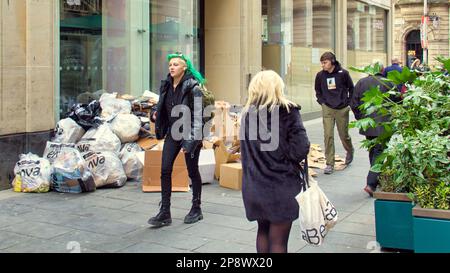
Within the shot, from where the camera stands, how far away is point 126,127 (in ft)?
27.7

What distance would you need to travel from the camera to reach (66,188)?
738 centimetres

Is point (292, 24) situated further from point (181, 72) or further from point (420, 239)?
point (420, 239)

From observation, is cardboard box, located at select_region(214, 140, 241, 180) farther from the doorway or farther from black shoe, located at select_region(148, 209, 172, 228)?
the doorway

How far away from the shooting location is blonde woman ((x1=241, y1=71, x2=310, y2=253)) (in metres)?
3.71

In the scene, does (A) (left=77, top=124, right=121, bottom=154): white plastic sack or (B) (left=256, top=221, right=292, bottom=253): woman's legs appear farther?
(A) (left=77, top=124, right=121, bottom=154): white plastic sack

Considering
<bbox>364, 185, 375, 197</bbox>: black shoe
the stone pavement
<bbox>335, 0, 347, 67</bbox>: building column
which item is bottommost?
the stone pavement

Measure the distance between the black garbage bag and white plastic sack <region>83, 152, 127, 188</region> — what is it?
2.92 ft

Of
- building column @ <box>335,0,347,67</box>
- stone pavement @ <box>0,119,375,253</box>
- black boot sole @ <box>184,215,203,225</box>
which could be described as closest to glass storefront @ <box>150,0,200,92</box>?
stone pavement @ <box>0,119,375,253</box>

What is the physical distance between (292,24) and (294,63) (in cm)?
116

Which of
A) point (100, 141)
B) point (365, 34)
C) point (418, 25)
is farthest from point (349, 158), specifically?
point (418, 25)

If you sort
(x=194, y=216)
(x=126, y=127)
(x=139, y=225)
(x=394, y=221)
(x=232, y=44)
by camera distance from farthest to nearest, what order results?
(x=232, y=44) < (x=126, y=127) < (x=194, y=216) < (x=139, y=225) < (x=394, y=221)

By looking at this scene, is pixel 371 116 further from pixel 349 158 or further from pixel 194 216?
pixel 194 216

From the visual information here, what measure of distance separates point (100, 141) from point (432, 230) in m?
5.26

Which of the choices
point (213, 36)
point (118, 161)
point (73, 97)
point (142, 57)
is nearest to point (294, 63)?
point (213, 36)
